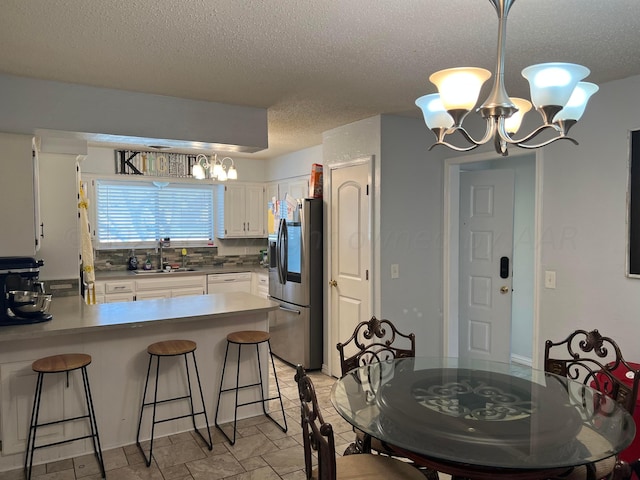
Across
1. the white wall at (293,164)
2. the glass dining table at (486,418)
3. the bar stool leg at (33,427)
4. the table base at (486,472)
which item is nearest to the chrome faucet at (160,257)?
the white wall at (293,164)

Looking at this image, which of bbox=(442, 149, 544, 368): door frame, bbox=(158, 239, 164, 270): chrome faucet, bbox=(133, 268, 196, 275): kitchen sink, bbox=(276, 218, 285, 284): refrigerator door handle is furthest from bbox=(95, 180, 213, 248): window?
bbox=(442, 149, 544, 368): door frame

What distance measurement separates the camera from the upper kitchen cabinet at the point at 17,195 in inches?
110

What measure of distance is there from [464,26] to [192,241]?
492cm

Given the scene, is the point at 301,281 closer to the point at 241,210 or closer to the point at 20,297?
the point at 241,210

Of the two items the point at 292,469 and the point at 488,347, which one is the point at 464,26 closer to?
the point at 292,469

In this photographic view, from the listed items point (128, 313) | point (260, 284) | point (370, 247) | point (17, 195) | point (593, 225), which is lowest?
point (260, 284)

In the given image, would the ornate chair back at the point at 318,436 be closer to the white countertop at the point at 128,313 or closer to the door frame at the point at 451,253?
the white countertop at the point at 128,313

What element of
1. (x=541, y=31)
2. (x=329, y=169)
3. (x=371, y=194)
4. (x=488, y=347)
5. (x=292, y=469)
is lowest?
(x=292, y=469)

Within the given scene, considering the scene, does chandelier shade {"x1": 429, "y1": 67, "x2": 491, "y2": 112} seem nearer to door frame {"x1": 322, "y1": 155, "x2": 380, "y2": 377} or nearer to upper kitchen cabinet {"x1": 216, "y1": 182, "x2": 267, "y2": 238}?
door frame {"x1": 322, "y1": 155, "x2": 380, "y2": 377}

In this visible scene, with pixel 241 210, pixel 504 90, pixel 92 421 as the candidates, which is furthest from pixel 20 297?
pixel 241 210

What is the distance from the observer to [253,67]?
102 inches

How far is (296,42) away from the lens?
222 centimetres

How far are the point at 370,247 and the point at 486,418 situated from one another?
7.43 ft

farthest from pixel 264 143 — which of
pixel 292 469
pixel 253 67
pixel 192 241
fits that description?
pixel 192 241
